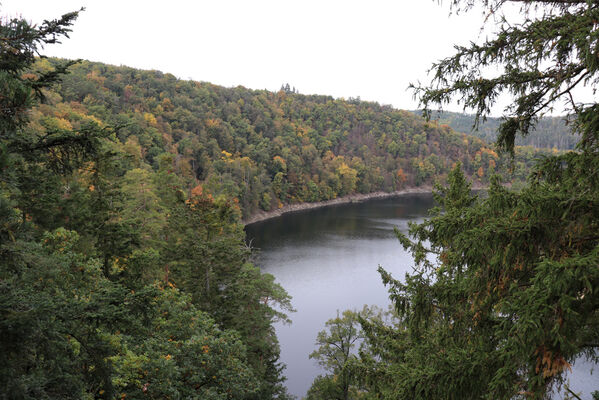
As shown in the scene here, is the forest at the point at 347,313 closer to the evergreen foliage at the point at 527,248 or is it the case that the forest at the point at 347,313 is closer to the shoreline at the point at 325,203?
the evergreen foliage at the point at 527,248

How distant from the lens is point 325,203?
3214 inches

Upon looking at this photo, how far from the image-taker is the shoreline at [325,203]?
61844 mm

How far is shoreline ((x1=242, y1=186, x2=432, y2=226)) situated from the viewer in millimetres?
61844

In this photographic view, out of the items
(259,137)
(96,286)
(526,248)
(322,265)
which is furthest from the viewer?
(259,137)

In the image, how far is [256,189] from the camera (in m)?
63.1

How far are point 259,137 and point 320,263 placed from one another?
62422 millimetres

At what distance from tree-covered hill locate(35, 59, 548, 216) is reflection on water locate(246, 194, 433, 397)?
30.3ft

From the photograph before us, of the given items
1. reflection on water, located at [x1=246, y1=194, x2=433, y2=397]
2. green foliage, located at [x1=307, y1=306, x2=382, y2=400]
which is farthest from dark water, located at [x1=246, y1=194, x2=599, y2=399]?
green foliage, located at [x1=307, y1=306, x2=382, y2=400]

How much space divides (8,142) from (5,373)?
8.43 ft

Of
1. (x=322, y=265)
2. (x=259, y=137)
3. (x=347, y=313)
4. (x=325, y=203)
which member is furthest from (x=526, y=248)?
(x=259, y=137)

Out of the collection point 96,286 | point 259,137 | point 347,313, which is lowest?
point 347,313

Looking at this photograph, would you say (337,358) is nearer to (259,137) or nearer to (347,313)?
(347,313)

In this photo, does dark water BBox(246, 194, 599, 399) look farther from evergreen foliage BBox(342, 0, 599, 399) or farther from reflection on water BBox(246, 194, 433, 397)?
evergreen foliage BBox(342, 0, 599, 399)

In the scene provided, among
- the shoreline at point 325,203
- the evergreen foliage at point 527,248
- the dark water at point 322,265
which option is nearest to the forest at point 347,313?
the evergreen foliage at point 527,248
